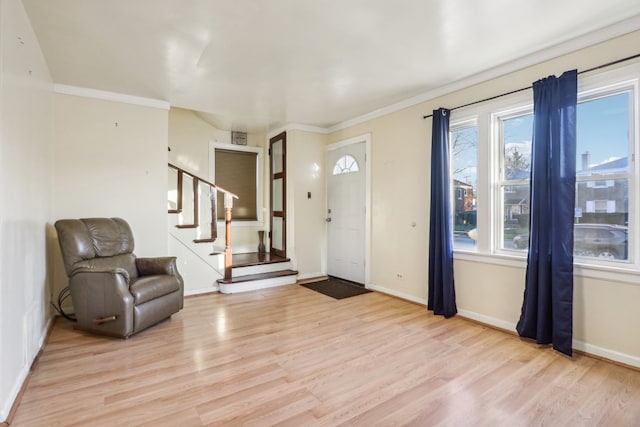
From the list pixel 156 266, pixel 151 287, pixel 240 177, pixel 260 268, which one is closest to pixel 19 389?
pixel 151 287

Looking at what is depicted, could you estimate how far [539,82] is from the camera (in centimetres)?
278

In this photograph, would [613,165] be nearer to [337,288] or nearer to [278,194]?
[337,288]

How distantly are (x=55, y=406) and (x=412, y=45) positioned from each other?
368cm

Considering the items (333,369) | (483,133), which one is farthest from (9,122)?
(483,133)

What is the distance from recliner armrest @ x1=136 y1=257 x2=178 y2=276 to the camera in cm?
347

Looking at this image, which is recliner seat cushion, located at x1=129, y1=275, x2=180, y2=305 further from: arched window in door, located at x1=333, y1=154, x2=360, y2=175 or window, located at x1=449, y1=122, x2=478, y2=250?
window, located at x1=449, y1=122, x2=478, y2=250

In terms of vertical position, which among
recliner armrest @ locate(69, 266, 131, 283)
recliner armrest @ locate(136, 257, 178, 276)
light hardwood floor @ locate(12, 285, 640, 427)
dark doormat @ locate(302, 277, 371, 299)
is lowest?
light hardwood floor @ locate(12, 285, 640, 427)

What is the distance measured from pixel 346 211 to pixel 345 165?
0.77 metres

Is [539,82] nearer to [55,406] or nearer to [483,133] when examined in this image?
[483,133]

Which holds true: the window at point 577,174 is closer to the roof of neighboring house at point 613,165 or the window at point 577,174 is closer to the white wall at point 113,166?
the roof of neighboring house at point 613,165

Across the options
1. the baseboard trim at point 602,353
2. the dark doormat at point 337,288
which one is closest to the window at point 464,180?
the baseboard trim at point 602,353

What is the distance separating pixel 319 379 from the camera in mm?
2238

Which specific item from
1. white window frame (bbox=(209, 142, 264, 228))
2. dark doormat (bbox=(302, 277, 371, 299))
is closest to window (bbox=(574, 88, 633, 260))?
dark doormat (bbox=(302, 277, 371, 299))

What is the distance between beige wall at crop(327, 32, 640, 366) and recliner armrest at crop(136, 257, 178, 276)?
8.96 feet
